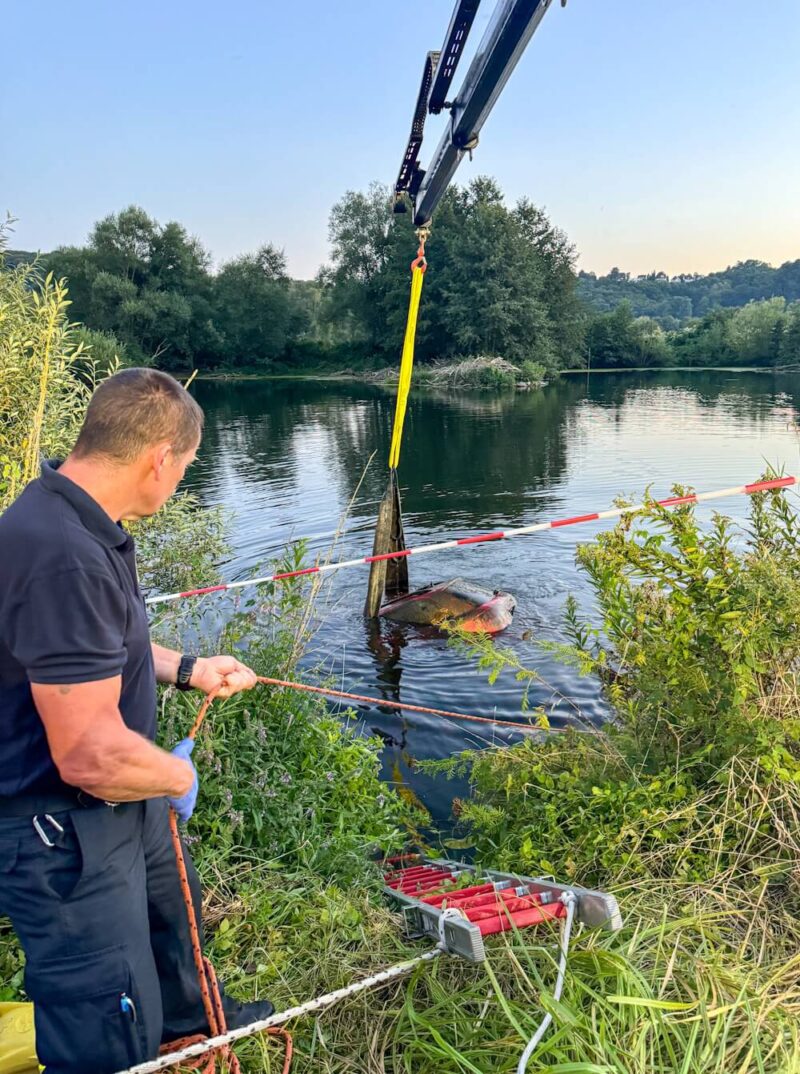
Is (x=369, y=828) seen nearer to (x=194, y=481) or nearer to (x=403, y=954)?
(x=403, y=954)

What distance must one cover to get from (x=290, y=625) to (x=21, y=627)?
3515mm

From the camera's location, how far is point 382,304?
6303 centimetres

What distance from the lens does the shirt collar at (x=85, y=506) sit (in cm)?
188

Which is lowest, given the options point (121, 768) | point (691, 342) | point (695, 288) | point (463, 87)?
point (121, 768)

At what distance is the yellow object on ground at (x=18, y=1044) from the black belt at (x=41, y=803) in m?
0.99

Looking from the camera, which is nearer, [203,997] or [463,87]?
[203,997]

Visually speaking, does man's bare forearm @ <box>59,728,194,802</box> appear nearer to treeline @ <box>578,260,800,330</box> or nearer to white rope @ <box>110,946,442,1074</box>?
white rope @ <box>110,946,442,1074</box>

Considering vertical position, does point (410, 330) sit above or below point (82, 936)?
above

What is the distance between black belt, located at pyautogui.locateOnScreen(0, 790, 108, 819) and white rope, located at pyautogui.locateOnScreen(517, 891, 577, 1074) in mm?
1409

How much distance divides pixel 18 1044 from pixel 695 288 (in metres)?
167

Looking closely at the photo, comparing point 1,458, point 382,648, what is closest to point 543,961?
point 1,458

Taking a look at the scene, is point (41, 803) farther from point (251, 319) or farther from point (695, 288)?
point (695, 288)

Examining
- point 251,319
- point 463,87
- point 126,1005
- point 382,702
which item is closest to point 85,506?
point 126,1005

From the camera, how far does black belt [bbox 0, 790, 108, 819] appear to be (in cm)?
191
